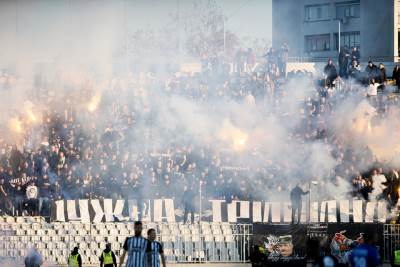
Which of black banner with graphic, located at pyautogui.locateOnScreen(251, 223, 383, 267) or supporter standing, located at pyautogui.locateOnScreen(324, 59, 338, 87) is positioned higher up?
supporter standing, located at pyautogui.locateOnScreen(324, 59, 338, 87)

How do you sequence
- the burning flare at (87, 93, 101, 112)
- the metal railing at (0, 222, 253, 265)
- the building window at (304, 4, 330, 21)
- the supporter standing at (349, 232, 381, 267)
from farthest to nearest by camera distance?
the building window at (304, 4, 330, 21)
the burning flare at (87, 93, 101, 112)
the metal railing at (0, 222, 253, 265)
the supporter standing at (349, 232, 381, 267)

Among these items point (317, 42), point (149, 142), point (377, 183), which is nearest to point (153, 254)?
point (377, 183)

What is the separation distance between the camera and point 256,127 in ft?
94.4

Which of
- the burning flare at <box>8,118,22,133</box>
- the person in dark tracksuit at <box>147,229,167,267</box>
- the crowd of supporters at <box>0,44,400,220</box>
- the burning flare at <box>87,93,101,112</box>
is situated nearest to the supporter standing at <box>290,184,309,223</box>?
the crowd of supporters at <box>0,44,400,220</box>

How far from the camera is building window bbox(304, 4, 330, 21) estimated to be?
156 ft

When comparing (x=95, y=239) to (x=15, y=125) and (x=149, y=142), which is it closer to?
(x=149, y=142)

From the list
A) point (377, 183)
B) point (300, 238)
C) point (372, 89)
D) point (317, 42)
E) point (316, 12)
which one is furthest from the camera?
point (317, 42)

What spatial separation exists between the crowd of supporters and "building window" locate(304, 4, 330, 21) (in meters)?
18.2

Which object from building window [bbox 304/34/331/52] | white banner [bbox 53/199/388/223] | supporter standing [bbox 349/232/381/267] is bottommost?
white banner [bbox 53/199/388/223]

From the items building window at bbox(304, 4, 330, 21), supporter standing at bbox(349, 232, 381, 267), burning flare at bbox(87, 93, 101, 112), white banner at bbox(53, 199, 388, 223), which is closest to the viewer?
supporter standing at bbox(349, 232, 381, 267)

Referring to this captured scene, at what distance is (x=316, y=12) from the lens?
48.1 metres

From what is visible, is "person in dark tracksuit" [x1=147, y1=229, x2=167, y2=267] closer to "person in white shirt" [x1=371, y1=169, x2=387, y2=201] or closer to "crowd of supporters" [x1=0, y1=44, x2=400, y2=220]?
"crowd of supporters" [x1=0, y1=44, x2=400, y2=220]

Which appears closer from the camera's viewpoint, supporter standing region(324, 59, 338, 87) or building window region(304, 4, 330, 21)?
supporter standing region(324, 59, 338, 87)

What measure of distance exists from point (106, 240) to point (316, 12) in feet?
86.2
